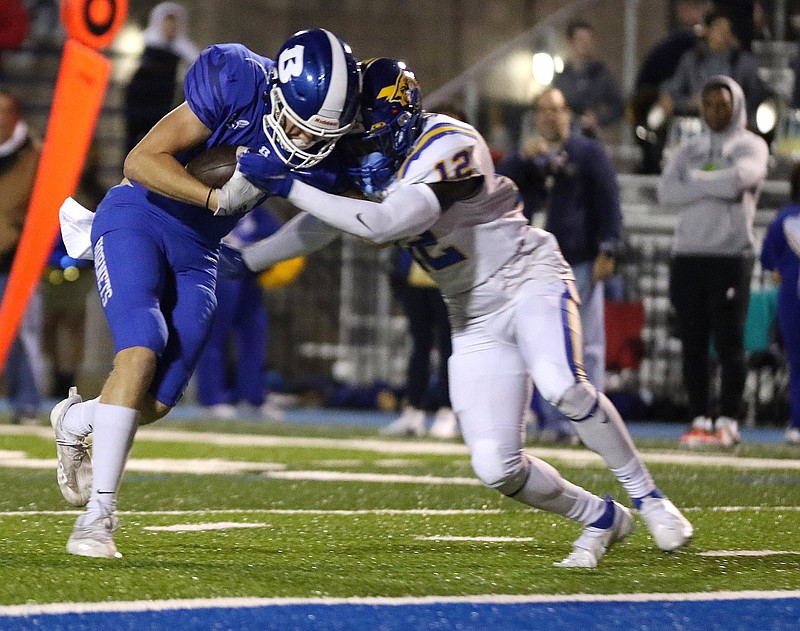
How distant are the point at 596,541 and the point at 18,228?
6130 mm

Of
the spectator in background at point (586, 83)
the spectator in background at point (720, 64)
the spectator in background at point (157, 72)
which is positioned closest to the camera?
the spectator in background at point (720, 64)

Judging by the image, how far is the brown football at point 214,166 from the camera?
446 cm

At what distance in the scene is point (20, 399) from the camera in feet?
32.5

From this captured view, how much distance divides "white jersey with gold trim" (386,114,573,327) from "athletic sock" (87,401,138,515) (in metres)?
0.90

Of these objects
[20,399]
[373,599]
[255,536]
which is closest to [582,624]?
[373,599]

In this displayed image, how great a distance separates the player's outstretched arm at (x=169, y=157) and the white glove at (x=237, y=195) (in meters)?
0.09

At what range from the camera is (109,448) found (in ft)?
14.0

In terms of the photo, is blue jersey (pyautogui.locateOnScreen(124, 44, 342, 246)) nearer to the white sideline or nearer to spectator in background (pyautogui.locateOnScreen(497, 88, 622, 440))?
the white sideline

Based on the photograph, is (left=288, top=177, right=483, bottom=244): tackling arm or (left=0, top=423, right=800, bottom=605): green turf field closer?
(left=0, top=423, right=800, bottom=605): green turf field

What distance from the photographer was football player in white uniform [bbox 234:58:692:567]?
409cm

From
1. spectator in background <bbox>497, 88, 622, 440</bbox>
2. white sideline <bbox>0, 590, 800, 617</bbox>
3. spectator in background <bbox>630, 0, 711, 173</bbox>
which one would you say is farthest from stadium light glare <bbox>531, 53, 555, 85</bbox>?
white sideline <bbox>0, 590, 800, 617</bbox>

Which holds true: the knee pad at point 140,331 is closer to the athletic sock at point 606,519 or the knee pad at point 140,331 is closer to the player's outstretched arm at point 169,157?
the player's outstretched arm at point 169,157

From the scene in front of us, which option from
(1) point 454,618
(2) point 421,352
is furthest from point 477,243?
(2) point 421,352

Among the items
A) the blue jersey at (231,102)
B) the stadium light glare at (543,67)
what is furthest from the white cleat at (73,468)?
the stadium light glare at (543,67)
